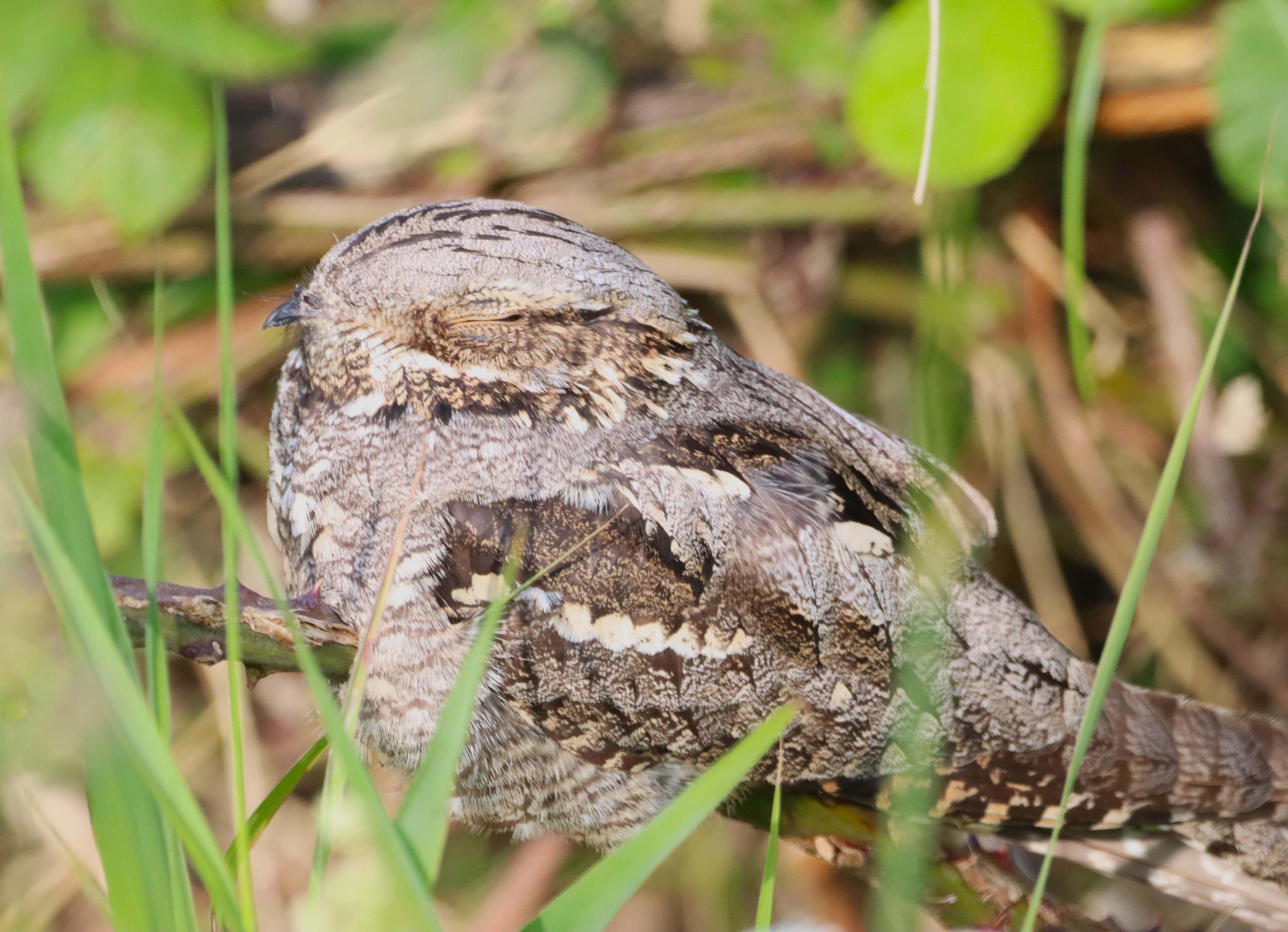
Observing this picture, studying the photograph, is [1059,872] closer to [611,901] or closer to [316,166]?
[611,901]

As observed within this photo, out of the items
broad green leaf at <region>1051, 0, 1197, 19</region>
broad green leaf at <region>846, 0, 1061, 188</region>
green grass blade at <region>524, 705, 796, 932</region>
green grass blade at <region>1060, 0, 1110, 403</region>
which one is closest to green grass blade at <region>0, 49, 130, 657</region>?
green grass blade at <region>524, 705, 796, 932</region>

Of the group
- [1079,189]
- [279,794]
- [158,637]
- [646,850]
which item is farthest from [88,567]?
[1079,189]

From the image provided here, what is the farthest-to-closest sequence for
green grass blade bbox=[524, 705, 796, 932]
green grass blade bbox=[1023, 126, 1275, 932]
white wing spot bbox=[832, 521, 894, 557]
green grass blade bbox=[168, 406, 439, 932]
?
white wing spot bbox=[832, 521, 894, 557] < green grass blade bbox=[1023, 126, 1275, 932] < green grass blade bbox=[524, 705, 796, 932] < green grass blade bbox=[168, 406, 439, 932]

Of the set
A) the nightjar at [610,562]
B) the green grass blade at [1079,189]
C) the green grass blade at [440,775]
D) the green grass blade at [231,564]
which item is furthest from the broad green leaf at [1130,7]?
the green grass blade at [440,775]

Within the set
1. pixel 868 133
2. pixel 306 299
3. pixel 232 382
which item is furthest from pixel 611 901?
pixel 868 133

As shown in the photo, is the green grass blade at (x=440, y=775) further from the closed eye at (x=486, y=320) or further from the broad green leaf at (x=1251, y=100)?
the broad green leaf at (x=1251, y=100)

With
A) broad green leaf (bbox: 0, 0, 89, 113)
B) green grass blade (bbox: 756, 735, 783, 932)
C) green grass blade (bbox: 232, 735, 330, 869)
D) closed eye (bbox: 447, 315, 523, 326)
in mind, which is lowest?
green grass blade (bbox: 756, 735, 783, 932)

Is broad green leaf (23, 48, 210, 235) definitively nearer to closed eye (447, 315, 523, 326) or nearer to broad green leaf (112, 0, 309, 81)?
broad green leaf (112, 0, 309, 81)
